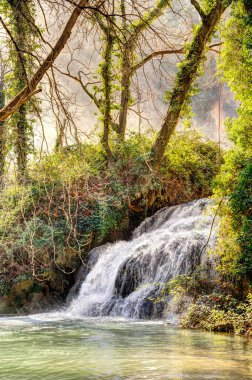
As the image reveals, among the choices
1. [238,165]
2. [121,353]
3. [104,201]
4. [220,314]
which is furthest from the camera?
[104,201]

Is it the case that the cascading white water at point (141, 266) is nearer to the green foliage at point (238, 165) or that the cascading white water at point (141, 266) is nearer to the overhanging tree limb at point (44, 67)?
the green foliage at point (238, 165)

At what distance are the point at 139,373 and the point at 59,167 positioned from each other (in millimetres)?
2216

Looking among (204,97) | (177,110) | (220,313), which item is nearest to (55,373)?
(220,313)

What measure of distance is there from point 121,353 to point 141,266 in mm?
6275

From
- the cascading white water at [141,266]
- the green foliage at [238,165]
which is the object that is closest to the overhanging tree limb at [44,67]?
the green foliage at [238,165]

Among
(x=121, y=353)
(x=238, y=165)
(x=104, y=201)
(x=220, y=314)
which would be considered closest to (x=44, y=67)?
(x=121, y=353)

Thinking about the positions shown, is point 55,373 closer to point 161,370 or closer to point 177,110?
point 161,370

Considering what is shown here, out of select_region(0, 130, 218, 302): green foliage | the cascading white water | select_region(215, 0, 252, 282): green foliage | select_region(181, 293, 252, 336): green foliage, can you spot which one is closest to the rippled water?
select_region(181, 293, 252, 336): green foliage

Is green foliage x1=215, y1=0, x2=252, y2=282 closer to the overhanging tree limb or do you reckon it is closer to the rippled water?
the rippled water

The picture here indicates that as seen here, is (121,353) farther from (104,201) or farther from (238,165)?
(104,201)

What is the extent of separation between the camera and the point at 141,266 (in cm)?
1262

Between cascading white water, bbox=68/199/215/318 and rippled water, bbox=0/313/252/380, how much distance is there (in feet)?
6.67

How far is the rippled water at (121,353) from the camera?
5113 millimetres

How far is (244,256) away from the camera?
934 cm
